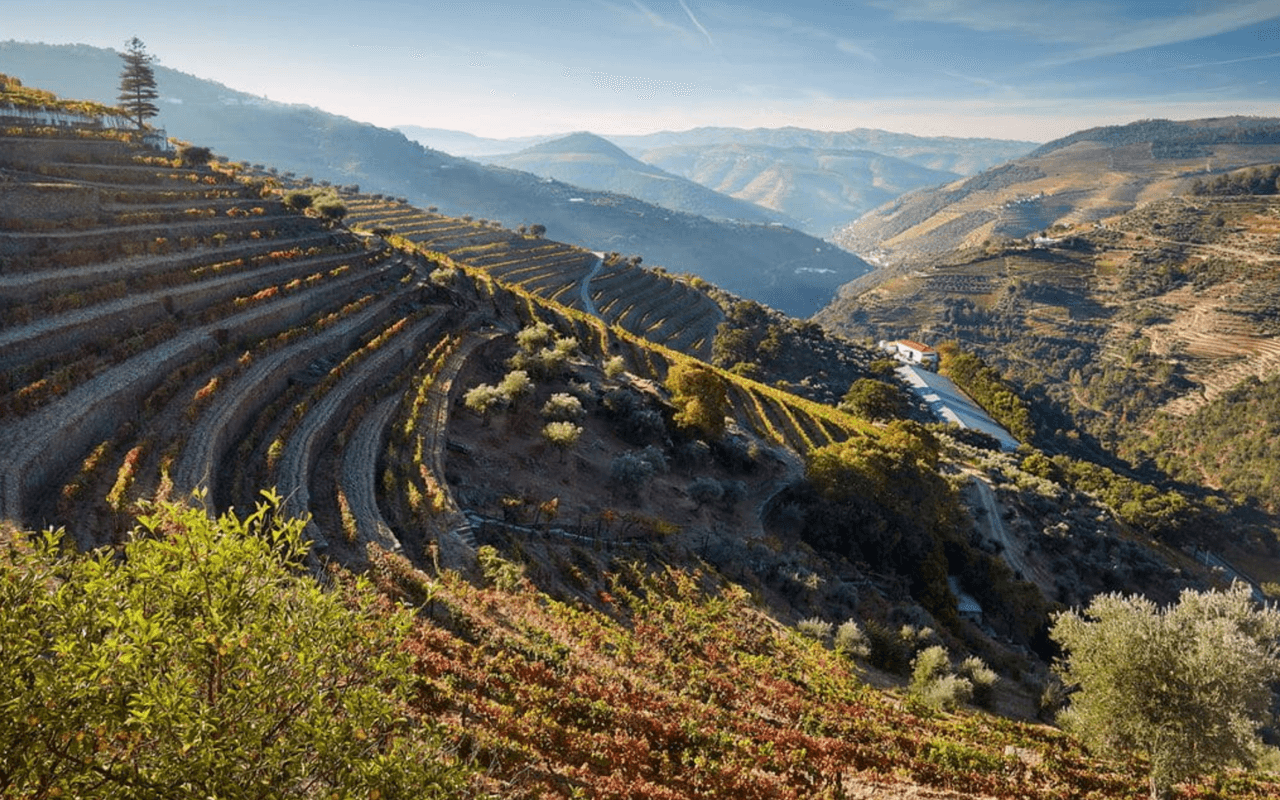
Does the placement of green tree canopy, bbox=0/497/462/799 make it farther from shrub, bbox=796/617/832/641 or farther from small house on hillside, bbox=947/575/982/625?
small house on hillside, bbox=947/575/982/625

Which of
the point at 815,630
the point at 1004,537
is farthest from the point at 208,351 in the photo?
the point at 1004,537

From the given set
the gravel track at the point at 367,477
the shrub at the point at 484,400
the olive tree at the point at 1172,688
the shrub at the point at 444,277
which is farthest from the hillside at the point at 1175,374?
the gravel track at the point at 367,477

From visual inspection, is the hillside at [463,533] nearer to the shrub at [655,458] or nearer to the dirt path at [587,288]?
the shrub at [655,458]

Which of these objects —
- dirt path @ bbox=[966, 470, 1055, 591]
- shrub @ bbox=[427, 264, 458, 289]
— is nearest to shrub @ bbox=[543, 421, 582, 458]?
shrub @ bbox=[427, 264, 458, 289]

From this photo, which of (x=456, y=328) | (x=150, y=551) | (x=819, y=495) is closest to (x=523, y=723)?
(x=150, y=551)

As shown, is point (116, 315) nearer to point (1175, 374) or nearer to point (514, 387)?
point (514, 387)
